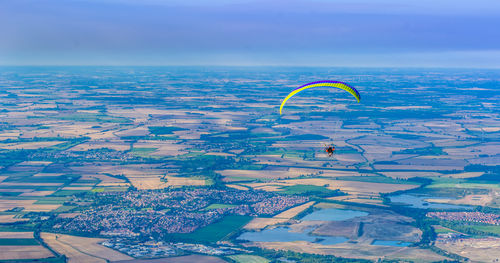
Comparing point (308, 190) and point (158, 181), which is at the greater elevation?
point (308, 190)

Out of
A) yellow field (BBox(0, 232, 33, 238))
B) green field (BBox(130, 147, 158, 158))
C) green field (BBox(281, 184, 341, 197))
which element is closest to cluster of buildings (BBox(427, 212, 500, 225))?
green field (BBox(281, 184, 341, 197))

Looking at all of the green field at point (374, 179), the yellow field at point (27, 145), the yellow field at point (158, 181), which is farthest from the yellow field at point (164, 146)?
the green field at point (374, 179)

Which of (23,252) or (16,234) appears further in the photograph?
(16,234)

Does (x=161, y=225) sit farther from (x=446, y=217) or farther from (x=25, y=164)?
(x=25, y=164)

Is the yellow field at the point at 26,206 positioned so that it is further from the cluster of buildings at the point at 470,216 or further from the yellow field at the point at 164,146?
the cluster of buildings at the point at 470,216

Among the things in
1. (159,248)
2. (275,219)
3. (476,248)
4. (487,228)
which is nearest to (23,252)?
(159,248)

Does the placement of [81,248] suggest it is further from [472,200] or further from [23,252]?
[472,200]

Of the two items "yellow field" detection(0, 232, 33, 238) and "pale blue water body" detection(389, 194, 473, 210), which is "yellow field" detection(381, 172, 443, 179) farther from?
"yellow field" detection(0, 232, 33, 238)

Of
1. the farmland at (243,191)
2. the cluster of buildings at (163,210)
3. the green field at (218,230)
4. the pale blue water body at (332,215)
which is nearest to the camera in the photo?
the farmland at (243,191)
